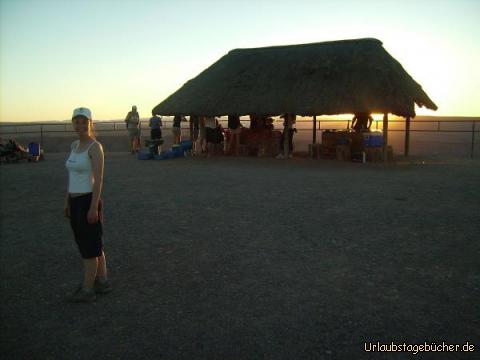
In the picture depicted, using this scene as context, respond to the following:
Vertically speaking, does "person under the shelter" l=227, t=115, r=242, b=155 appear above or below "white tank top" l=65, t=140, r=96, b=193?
above

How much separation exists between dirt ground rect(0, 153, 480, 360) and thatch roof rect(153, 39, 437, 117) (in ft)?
22.2

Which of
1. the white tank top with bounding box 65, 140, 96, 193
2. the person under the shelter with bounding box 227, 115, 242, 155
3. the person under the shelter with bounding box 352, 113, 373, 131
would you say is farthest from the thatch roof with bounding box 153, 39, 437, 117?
the white tank top with bounding box 65, 140, 96, 193

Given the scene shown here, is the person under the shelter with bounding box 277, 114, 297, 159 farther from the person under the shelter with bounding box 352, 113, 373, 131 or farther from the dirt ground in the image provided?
A: the dirt ground

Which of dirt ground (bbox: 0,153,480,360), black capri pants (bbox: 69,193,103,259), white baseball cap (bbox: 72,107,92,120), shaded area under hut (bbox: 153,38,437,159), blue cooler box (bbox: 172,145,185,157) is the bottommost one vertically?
dirt ground (bbox: 0,153,480,360)

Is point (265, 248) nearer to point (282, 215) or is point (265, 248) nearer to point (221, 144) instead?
point (282, 215)

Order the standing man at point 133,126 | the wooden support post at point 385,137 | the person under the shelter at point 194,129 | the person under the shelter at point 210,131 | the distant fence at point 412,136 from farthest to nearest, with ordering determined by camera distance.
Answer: the distant fence at point 412,136 < the person under the shelter at point 194,129 < the standing man at point 133,126 < the person under the shelter at point 210,131 < the wooden support post at point 385,137

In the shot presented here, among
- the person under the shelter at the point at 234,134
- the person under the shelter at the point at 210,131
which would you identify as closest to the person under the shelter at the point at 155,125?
the person under the shelter at the point at 210,131

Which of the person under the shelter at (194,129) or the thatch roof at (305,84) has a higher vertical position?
the thatch roof at (305,84)

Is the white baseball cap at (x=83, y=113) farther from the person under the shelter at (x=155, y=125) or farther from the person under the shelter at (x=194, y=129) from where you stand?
the person under the shelter at (x=194, y=129)

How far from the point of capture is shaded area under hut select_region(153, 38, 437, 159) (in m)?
15.9

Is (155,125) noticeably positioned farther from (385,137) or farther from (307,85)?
(385,137)

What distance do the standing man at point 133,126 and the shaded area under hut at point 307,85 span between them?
1181 millimetres

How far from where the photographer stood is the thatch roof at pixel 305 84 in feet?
52.1

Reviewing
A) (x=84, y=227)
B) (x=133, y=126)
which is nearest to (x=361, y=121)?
(x=133, y=126)
